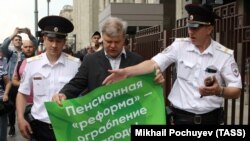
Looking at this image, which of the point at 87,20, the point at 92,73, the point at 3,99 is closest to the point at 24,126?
the point at 92,73

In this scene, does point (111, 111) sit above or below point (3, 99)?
above

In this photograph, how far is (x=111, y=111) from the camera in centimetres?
351

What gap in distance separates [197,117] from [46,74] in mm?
1382

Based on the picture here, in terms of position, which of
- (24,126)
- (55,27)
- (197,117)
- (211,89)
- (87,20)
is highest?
(87,20)

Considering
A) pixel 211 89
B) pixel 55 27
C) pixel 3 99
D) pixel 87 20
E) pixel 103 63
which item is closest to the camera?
pixel 211 89

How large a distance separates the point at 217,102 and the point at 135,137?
2.77 feet

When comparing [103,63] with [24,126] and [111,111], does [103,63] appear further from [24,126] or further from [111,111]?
[24,126]

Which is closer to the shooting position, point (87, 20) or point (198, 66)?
point (198, 66)

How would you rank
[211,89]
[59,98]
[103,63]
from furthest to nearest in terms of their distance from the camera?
[103,63] → [59,98] → [211,89]

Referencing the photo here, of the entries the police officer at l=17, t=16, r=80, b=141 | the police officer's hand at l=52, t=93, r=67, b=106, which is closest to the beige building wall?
the police officer at l=17, t=16, r=80, b=141

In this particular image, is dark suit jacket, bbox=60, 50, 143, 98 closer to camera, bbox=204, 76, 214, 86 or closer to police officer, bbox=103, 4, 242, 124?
police officer, bbox=103, 4, 242, 124

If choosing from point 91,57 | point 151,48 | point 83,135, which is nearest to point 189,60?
point 91,57

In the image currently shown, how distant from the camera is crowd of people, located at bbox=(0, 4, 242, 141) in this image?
3.57 meters

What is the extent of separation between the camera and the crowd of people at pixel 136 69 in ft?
11.7
